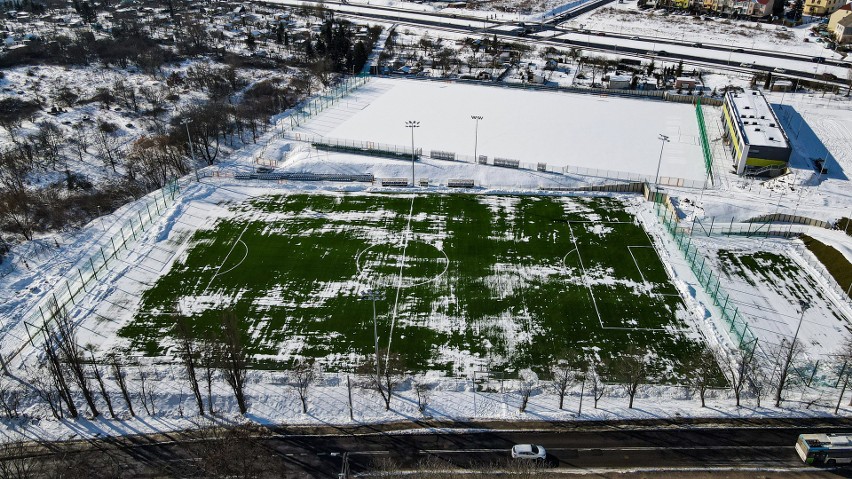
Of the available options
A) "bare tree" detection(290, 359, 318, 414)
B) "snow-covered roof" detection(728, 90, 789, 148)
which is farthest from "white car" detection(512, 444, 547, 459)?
"snow-covered roof" detection(728, 90, 789, 148)

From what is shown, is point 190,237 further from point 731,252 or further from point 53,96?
point 53,96

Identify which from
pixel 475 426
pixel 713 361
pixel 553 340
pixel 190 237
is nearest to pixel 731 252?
pixel 713 361

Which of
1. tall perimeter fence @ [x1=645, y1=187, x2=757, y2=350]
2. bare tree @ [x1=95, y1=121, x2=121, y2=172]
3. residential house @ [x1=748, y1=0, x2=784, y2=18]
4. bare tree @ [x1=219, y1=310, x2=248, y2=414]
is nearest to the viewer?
bare tree @ [x1=219, y1=310, x2=248, y2=414]

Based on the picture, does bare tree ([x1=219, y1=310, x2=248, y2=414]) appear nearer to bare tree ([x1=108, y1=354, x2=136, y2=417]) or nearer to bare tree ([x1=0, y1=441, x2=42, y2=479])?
bare tree ([x1=108, y1=354, x2=136, y2=417])

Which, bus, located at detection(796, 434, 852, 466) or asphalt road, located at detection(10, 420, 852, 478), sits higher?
bus, located at detection(796, 434, 852, 466)

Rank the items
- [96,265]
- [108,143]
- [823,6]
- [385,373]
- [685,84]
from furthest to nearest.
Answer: [823,6] < [685,84] < [108,143] < [96,265] < [385,373]

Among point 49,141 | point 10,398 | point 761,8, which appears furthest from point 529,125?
point 761,8

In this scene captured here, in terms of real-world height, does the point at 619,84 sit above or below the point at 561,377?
above

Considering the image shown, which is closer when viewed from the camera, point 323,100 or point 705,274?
point 705,274

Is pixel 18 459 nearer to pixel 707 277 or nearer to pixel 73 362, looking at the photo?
pixel 73 362
